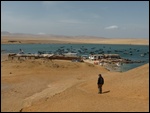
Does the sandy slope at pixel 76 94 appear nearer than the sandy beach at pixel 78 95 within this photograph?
No

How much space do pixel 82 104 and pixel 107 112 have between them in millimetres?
2367

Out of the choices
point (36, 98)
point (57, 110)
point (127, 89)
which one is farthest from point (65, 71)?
point (57, 110)

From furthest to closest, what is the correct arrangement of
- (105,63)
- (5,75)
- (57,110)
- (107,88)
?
(105,63) < (5,75) < (107,88) < (57,110)

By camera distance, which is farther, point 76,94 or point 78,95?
point 76,94

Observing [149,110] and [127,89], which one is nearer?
[149,110]

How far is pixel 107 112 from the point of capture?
59.0 ft

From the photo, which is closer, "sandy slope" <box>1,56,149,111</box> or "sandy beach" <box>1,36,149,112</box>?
"sandy beach" <box>1,36,149,112</box>

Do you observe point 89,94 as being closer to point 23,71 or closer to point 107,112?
point 107,112

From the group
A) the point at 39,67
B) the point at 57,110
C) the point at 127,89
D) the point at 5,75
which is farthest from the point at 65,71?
the point at 57,110

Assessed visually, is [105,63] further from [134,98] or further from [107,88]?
[134,98]

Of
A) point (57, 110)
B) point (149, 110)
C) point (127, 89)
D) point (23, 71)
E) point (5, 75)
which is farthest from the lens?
point (23, 71)

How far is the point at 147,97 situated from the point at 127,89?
2.59 metres

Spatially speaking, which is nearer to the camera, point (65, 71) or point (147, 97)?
point (147, 97)

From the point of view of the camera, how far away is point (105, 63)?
2414 inches
